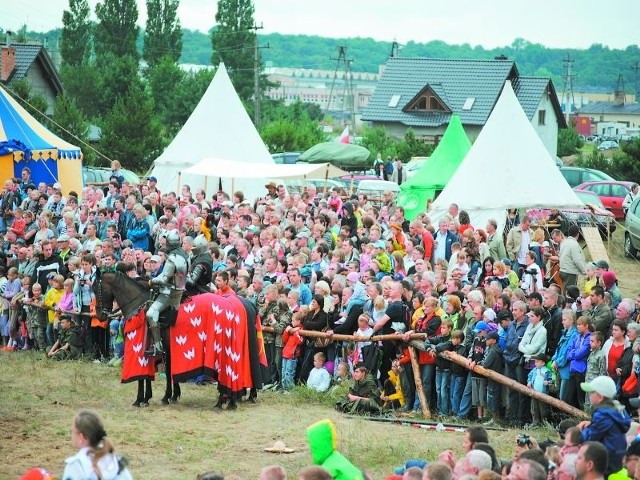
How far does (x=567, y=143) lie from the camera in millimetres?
66562

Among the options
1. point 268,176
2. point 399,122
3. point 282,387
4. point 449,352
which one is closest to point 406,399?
point 449,352

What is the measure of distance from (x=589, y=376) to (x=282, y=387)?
4283 millimetres

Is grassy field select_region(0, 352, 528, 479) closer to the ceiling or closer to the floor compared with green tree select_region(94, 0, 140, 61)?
closer to the floor

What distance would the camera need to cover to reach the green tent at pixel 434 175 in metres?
26.3

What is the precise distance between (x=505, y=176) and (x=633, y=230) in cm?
394

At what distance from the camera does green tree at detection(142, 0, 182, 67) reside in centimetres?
8469

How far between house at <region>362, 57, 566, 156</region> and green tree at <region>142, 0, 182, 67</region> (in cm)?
2506

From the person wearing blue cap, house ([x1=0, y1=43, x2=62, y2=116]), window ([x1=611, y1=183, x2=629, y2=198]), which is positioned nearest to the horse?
the person wearing blue cap

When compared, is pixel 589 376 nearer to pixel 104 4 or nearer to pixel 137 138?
pixel 137 138

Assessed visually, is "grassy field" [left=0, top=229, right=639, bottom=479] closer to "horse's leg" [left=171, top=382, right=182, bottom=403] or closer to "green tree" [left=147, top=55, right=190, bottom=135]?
"horse's leg" [left=171, top=382, right=182, bottom=403]

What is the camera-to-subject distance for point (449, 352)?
42.5ft

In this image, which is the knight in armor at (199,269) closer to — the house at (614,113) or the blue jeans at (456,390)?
the blue jeans at (456,390)

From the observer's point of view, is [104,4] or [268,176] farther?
[104,4]

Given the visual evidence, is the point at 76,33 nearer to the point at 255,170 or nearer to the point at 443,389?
the point at 255,170
